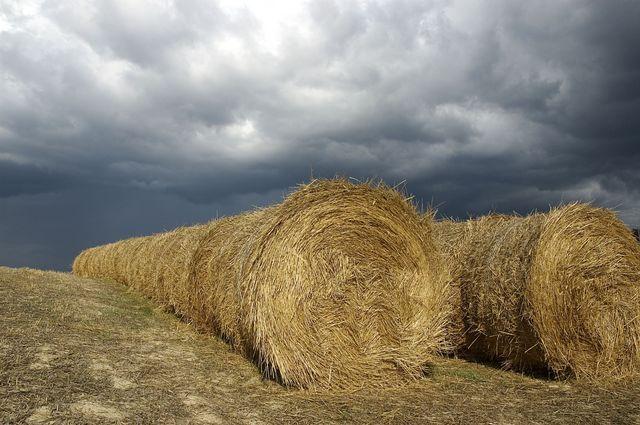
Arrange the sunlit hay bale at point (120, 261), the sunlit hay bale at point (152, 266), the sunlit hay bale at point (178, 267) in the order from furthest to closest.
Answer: the sunlit hay bale at point (120, 261) → the sunlit hay bale at point (152, 266) → the sunlit hay bale at point (178, 267)

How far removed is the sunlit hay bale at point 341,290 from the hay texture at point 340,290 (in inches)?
0.5

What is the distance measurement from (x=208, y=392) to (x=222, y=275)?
274 centimetres

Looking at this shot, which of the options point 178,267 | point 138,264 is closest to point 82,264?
point 138,264

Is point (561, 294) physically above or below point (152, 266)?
above

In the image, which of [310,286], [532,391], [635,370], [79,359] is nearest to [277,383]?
[310,286]

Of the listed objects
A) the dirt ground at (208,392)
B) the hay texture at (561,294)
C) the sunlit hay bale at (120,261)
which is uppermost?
the hay texture at (561,294)

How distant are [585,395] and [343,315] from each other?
302 cm

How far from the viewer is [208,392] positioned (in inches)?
228

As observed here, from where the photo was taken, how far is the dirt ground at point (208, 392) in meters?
4.94

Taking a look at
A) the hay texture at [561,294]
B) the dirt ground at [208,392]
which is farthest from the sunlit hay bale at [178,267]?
the hay texture at [561,294]

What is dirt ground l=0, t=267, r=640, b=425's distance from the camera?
4.94m

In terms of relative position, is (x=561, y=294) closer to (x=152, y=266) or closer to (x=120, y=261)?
(x=152, y=266)

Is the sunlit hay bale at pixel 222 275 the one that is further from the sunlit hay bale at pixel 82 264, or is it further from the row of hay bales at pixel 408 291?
the sunlit hay bale at pixel 82 264

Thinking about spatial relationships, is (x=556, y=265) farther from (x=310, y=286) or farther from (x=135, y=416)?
(x=135, y=416)
